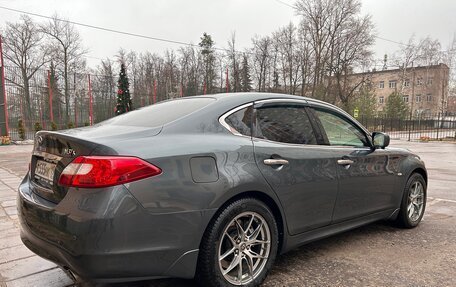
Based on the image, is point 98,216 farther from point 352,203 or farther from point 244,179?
point 352,203

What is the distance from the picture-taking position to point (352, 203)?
3301mm

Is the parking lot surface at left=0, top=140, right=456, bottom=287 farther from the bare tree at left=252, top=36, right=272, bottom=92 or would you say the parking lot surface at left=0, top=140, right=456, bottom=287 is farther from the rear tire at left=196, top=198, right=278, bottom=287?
the bare tree at left=252, top=36, right=272, bottom=92

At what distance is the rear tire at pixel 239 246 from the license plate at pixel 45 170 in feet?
3.61

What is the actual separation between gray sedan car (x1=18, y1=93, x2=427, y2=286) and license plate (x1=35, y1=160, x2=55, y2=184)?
1 centimetres

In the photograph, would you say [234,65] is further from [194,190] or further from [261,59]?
[194,190]

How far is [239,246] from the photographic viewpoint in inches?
97.2

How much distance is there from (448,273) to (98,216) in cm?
287

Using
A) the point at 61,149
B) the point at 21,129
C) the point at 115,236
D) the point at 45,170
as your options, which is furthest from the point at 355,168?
the point at 21,129

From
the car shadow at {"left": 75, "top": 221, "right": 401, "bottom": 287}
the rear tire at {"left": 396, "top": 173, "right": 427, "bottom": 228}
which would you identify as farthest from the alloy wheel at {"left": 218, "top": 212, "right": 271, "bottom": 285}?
the rear tire at {"left": 396, "top": 173, "right": 427, "bottom": 228}

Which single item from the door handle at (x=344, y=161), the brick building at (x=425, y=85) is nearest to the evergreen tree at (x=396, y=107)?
the brick building at (x=425, y=85)

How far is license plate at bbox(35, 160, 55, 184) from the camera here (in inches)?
88.8

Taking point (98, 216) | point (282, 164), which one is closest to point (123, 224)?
point (98, 216)

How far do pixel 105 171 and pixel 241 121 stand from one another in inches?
44.7

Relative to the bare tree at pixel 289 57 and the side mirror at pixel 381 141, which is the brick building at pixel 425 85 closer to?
the bare tree at pixel 289 57
